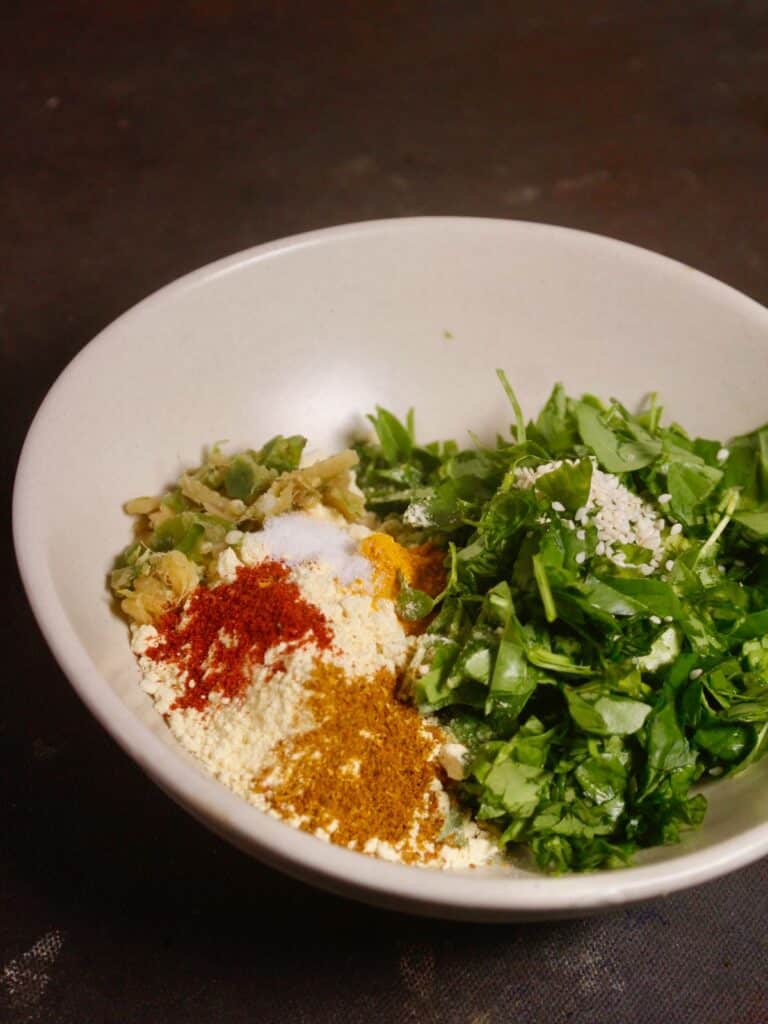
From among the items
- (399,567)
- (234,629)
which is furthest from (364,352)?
(234,629)

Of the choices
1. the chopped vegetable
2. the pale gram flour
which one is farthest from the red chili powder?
the chopped vegetable

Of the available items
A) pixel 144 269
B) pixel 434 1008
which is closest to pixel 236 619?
pixel 434 1008

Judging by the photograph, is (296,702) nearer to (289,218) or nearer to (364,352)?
(364,352)

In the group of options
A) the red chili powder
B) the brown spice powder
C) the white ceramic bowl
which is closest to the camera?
the brown spice powder

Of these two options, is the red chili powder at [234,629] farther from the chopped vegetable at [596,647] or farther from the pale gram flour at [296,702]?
the chopped vegetable at [596,647]

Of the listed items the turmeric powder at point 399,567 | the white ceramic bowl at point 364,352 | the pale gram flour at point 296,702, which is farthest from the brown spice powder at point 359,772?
the white ceramic bowl at point 364,352

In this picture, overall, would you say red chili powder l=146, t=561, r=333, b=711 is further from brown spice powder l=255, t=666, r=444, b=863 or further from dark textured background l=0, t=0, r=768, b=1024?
dark textured background l=0, t=0, r=768, b=1024

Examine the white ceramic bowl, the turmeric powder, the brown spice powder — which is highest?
the white ceramic bowl
